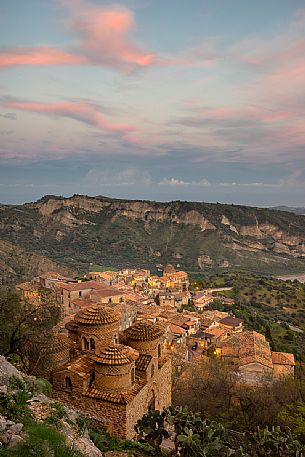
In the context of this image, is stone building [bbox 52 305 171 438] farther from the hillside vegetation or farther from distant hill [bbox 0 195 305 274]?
distant hill [bbox 0 195 305 274]

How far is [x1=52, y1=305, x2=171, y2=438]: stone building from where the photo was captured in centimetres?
1399

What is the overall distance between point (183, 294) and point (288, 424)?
51.8 meters

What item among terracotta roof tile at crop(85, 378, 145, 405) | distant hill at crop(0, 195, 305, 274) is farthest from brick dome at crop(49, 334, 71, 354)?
distant hill at crop(0, 195, 305, 274)

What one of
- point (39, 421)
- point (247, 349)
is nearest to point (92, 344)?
point (39, 421)

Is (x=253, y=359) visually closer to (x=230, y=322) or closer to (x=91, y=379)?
(x=230, y=322)

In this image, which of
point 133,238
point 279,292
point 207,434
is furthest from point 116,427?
point 133,238

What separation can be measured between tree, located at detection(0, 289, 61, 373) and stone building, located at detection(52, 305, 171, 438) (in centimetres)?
122

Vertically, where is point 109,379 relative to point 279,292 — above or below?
above

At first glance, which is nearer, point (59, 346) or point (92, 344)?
point (92, 344)

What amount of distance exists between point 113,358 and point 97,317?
302 centimetres

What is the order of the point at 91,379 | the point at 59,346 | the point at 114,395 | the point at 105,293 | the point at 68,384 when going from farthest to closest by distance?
the point at 105,293, the point at 59,346, the point at 91,379, the point at 68,384, the point at 114,395

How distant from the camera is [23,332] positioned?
17.2 metres

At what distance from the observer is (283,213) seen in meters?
183

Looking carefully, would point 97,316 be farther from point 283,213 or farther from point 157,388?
point 283,213
